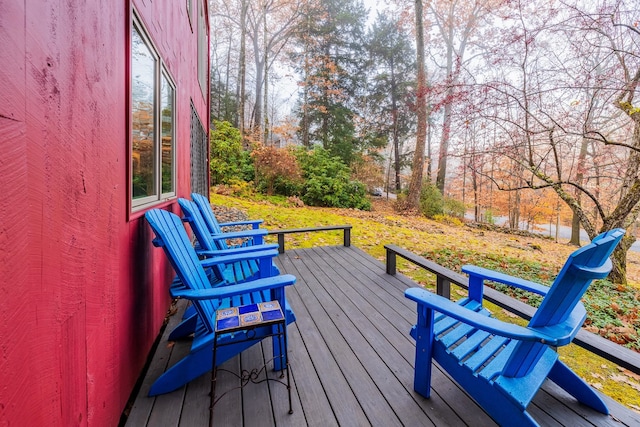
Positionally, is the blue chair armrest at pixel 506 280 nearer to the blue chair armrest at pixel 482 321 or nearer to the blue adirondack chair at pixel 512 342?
the blue adirondack chair at pixel 512 342

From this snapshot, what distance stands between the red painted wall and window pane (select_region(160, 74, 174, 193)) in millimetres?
1050

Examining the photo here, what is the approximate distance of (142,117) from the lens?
6.82ft

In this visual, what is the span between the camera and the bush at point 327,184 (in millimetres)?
11367

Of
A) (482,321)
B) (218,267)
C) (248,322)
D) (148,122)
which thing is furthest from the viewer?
(218,267)

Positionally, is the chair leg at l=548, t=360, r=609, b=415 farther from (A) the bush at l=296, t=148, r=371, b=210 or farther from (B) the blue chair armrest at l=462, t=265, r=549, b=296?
(A) the bush at l=296, t=148, r=371, b=210

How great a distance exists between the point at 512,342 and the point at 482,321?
1.72ft

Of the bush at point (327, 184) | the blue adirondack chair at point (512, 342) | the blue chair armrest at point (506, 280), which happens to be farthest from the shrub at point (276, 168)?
the blue adirondack chair at point (512, 342)

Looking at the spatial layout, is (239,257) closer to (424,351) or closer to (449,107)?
(424,351)

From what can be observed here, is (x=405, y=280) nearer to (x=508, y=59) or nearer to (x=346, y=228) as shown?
(x=346, y=228)

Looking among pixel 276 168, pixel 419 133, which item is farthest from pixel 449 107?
pixel 276 168

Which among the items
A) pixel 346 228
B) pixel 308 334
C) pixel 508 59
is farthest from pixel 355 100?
pixel 308 334

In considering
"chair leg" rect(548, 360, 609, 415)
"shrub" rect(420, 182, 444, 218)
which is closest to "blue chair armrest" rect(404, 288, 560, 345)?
"chair leg" rect(548, 360, 609, 415)

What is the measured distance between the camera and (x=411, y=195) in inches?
454

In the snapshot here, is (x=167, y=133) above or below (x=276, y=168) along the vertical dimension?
below
